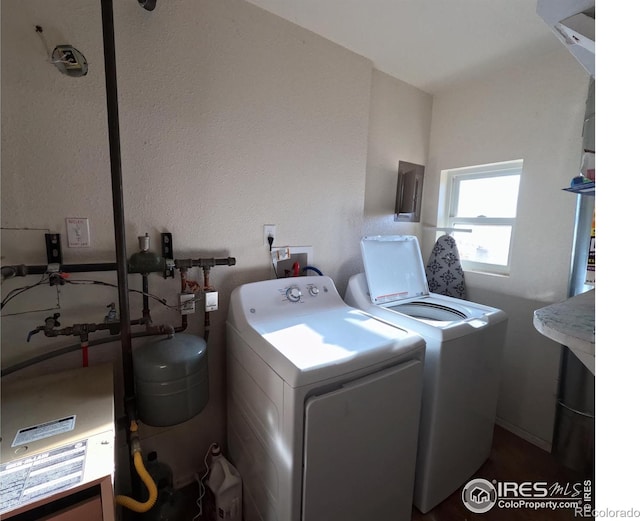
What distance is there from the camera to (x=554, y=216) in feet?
5.89

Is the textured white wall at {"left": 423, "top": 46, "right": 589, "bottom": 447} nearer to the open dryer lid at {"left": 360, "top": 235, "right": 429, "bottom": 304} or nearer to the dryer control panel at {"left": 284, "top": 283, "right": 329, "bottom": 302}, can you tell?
the open dryer lid at {"left": 360, "top": 235, "right": 429, "bottom": 304}

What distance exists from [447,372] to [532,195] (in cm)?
136

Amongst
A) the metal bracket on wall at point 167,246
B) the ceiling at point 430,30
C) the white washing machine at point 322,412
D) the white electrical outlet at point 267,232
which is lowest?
the white washing machine at point 322,412

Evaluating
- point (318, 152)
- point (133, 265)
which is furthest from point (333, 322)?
point (318, 152)

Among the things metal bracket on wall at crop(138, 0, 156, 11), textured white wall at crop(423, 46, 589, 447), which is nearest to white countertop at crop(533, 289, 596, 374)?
textured white wall at crop(423, 46, 589, 447)

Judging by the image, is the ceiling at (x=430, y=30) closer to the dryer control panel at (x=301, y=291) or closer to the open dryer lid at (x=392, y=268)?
the open dryer lid at (x=392, y=268)

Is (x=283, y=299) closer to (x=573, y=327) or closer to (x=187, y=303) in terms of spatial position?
(x=187, y=303)

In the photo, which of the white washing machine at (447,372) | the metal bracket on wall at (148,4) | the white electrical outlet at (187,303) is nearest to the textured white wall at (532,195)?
the white washing machine at (447,372)

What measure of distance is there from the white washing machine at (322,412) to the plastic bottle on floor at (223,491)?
42 millimetres

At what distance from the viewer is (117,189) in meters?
1.11

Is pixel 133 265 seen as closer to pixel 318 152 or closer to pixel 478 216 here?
pixel 318 152

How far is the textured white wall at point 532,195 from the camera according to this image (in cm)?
173

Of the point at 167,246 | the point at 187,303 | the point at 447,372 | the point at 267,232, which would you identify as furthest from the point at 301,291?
the point at 447,372

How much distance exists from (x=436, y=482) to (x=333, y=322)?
956mm
